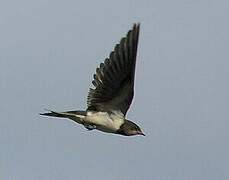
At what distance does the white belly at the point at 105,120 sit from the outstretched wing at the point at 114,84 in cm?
10

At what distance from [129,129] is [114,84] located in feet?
2.02

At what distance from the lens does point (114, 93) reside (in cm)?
1275

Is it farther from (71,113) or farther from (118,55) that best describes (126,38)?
(71,113)

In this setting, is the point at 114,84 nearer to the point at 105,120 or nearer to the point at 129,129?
the point at 105,120

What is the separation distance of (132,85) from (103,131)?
693 millimetres

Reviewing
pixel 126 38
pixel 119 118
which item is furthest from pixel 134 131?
pixel 126 38

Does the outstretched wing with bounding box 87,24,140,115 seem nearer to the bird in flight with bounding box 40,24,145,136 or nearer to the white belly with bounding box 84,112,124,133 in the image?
the bird in flight with bounding box 40,24,145,136

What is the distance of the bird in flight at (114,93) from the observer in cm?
1246

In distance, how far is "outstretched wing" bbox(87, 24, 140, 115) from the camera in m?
12.6

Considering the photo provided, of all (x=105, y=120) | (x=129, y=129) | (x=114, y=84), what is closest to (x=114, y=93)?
(x=114, y=84)

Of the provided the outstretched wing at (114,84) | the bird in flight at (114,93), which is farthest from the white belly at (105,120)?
the outstretched wing at (114,84)

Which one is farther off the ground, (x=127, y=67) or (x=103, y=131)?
(x=127, y=67)

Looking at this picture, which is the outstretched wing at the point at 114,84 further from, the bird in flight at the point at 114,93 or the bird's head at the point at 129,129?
the bird's head at the point at 129,129

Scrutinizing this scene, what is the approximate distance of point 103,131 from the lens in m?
12.5
